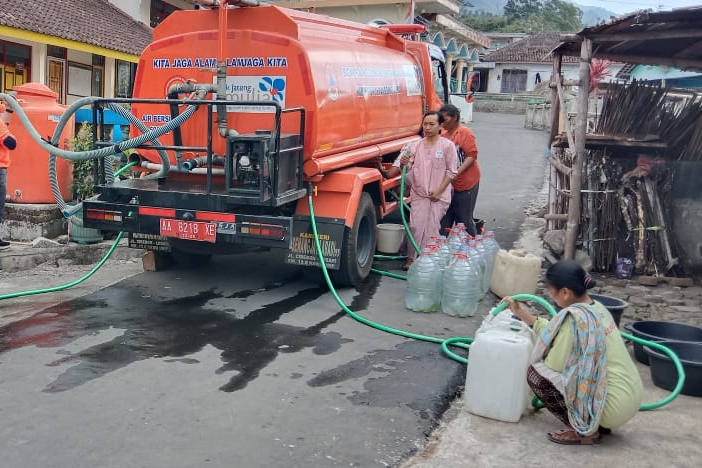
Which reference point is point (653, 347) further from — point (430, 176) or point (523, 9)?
point (523, 9)

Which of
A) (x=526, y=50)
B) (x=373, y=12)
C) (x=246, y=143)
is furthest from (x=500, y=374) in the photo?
(x=526, y=50)

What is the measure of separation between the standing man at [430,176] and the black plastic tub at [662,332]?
8.29 ft

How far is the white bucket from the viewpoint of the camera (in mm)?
8547

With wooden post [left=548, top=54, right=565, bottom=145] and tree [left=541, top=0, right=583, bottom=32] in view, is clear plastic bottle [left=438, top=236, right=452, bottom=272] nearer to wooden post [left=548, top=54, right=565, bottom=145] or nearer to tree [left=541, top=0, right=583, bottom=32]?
wooden post [left=548, top=54, right=565, bottom=145]

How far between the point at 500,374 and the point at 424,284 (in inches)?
91.3

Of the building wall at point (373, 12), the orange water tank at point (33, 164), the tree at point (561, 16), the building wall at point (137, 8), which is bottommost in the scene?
the orange water tank at point (33, 164)

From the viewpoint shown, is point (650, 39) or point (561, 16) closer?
point (650, 39)

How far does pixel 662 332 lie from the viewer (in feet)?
18.3

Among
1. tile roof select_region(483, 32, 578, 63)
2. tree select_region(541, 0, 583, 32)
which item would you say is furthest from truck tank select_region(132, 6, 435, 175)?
tree select_region(541, 0, 583, 32)

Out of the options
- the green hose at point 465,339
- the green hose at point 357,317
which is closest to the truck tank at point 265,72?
the green hose at point 357,317

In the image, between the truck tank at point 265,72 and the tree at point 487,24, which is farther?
the tree at point 487,24

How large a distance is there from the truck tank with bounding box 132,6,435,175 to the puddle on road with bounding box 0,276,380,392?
148 cm

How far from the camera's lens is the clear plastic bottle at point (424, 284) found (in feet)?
21.3

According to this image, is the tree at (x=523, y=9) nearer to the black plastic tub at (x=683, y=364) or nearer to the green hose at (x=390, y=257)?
the green hose at (x=390, y=257)
